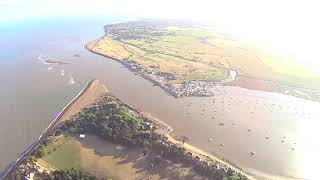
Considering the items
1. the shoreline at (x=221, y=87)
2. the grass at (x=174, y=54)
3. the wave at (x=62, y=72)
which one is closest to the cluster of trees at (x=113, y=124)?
the shoreline at (x=221, y=87)

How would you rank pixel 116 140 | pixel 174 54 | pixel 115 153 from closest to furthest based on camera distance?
pixel 115 153
pixel 116 140
pixel 174 54

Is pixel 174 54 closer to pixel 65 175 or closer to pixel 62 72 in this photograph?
pixel 62 72

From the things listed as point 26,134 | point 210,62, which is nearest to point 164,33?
point 210,62

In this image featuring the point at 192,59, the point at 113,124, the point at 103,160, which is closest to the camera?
the point at 103,160

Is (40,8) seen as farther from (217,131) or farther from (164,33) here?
(217,131)

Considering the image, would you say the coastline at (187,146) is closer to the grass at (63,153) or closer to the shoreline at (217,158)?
the shoreline at (217,158)

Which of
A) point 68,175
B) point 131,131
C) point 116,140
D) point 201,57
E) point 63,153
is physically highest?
point 68,175

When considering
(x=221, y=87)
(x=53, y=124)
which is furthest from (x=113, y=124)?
(x=221, y=87)

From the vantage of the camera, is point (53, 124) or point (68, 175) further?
point (53, 124)
